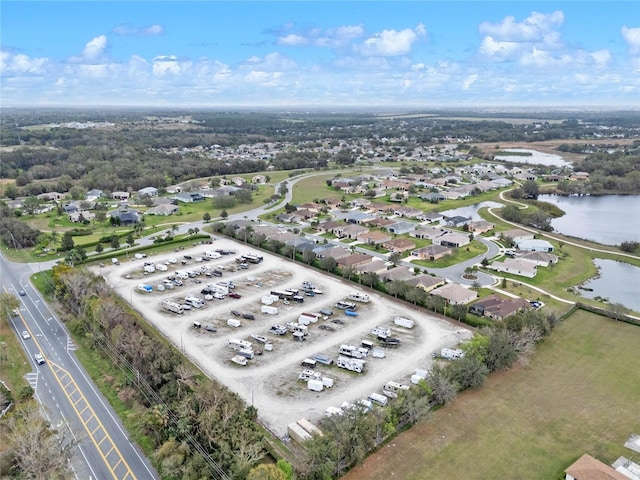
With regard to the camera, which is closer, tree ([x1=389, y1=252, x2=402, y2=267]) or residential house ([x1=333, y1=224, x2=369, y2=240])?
tree ([x1=389, y1=252, x2=402, y2=267])

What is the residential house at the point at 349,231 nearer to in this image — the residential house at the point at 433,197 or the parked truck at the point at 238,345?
the residential house at the point at 433,197

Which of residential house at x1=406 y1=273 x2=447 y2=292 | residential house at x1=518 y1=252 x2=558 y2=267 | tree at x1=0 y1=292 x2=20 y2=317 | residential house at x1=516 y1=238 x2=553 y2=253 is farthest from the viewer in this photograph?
residential house at x1=516 y1=238 x2=553 y2=253

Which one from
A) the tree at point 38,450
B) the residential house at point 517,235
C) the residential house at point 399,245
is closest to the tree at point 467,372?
the tree at point 38,450

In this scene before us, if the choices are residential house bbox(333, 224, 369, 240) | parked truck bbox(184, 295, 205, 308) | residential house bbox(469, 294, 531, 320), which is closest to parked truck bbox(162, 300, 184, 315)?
parked truck bbox(184, 295, 205, 308)

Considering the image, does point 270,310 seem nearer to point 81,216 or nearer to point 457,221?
point 457,221

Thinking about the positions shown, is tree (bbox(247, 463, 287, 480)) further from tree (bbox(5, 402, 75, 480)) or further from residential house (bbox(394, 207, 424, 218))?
residential house (bbox(394, 207, 424, 218))

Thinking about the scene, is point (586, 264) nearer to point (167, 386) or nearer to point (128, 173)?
point (167, 386)

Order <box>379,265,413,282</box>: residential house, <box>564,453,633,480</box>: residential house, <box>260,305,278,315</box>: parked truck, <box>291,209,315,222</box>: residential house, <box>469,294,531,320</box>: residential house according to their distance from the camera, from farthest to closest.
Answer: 1. <box>291,209,315,222</box>: residential house
2. <box>379,265,413,282</box>: residential house
3. <box>260,305,278,315</box>: parked truck
4. <box>469,294,531,320</box>: residential house
5. <box>564,453,633,480</box>: residential house
